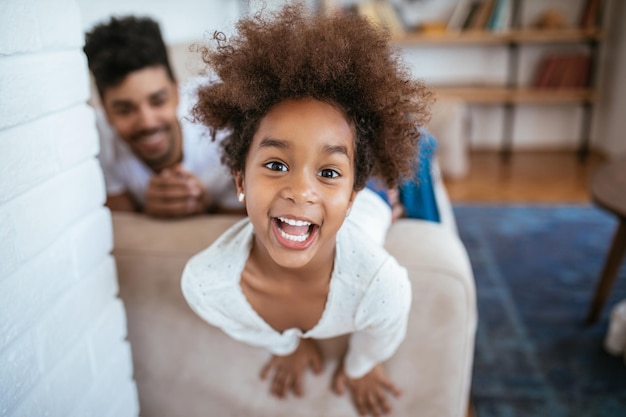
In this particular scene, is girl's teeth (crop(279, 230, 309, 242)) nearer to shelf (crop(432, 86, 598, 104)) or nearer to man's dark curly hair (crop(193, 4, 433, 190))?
man's dark curly hair (crop(193, 4, 433, 190))

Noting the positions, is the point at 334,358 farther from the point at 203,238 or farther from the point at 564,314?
the point at 564,314

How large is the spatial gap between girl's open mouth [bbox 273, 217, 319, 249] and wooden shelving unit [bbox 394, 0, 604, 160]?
323 cm

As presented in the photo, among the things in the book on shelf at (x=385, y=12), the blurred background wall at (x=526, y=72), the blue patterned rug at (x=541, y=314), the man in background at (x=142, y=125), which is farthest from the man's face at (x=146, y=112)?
the book on shelf at (x=385, y=12)

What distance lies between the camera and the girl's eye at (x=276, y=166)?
716 mm

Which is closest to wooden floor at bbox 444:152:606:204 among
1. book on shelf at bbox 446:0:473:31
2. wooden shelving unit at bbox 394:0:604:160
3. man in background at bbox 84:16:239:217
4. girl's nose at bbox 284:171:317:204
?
wooden shelving unit at bbox 394:0:604:160

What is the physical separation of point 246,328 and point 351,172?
327 mm

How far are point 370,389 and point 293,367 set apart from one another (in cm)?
14

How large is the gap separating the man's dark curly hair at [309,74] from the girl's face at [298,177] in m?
0.03

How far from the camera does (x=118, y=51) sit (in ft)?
4.27

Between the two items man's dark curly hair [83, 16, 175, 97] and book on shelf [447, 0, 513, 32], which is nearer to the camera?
man's dark curly hair [83, 16, 175, 97]

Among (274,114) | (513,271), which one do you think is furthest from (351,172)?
(513,271)

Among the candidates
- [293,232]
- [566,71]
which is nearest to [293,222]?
[293,232]

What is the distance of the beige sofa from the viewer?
0.93m

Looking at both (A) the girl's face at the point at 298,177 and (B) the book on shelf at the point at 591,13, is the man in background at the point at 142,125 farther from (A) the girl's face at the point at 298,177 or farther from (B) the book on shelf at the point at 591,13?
(B) the book on shelf at the point at 591,13
